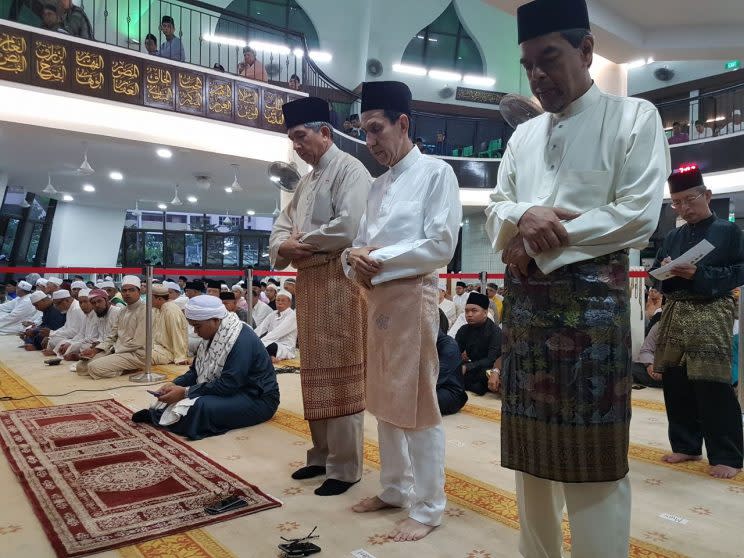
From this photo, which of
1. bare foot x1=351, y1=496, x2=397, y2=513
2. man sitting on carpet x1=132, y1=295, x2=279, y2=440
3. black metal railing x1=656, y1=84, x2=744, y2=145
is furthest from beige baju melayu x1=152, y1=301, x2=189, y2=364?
black metal railing x1=656, y1=84, x2=744, y2=145

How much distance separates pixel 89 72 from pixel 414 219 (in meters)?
6.46

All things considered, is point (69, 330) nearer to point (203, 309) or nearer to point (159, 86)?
point (159, 86)

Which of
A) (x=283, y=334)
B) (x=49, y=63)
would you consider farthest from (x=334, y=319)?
(x=49, y=63)

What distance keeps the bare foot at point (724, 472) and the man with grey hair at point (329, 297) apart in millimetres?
1578

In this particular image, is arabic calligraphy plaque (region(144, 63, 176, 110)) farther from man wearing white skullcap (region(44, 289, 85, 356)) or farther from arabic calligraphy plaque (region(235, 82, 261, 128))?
man wearing white skullcap (region(44, 289, 85, 356))

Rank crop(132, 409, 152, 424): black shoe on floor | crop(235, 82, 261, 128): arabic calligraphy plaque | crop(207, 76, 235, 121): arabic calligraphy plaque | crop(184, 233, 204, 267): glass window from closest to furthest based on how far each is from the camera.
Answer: crop(132, 409, 152, 424): black shoe on floor, crop(207, 76, 235, 121): arabic calligraphy plaque, crop(235, 82, 261, 128): arabic calligraphy plaque, crop(184, 233, 204, 267): glass window

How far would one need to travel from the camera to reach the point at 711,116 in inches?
509

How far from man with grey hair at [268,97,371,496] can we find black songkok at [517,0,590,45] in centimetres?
110

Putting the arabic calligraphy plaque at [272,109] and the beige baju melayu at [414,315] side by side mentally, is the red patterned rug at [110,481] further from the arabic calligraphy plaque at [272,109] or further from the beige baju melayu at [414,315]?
the arabic calligraphy plaque at [272,109]

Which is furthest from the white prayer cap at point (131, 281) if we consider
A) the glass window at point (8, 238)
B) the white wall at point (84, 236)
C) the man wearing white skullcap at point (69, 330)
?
the glass window at point (8, 238)

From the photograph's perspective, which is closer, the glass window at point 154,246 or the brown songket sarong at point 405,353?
the brown songket sarong at point 405,353

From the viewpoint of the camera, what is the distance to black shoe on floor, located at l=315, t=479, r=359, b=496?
7.23 feet

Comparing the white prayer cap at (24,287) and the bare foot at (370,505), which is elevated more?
the white prayer cap at (24,287)

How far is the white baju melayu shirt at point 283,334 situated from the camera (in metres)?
6.27
